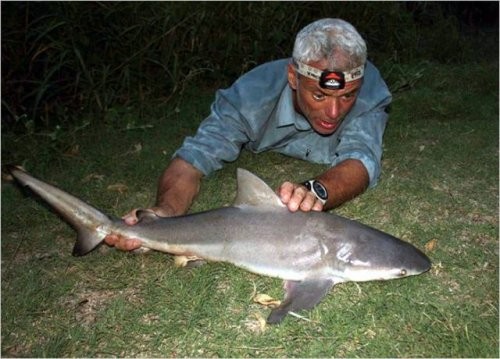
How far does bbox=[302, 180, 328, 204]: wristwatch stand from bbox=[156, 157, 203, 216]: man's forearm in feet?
2.79

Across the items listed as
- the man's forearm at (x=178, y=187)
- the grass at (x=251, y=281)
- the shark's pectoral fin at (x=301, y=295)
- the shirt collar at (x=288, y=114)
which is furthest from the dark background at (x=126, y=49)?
the shark's pectoral fin at (x=301, y=295)

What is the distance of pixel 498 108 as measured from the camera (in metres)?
5.31

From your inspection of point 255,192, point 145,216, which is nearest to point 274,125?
point 255,192

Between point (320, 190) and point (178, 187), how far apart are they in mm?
973

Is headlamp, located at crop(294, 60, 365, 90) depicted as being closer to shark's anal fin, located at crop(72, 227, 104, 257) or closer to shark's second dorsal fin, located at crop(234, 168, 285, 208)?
shark's second dorsal fin, located at crop(234, 168, 285, 208)

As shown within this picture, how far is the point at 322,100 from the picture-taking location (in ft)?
11.5

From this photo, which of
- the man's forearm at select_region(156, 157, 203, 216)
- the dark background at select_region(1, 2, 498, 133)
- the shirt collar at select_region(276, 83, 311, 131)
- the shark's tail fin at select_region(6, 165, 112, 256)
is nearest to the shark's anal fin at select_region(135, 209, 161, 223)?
the shark's tail fin at select_region(6, 165, 112, 256)

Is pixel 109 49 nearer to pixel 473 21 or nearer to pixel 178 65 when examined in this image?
pixel 178 65

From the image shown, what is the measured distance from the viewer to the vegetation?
8.14ft

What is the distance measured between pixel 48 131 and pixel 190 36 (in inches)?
73.9

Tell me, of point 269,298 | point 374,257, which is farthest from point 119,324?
point 374,257

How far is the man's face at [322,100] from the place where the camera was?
340 cm

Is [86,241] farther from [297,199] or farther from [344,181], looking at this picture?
[344,181]

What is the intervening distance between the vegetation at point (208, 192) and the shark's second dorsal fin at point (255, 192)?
1.22 feet
